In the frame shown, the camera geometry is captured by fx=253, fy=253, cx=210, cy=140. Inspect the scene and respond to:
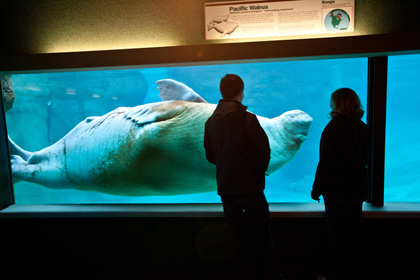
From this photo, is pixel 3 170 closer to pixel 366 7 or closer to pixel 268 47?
pixel 268 47

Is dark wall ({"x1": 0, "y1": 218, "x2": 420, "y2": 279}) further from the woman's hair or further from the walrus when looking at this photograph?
the woman's hair

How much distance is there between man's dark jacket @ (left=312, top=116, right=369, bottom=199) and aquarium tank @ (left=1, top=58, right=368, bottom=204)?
0.64 meters

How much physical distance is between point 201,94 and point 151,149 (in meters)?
0.87

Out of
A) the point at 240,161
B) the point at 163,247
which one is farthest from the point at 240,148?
the point at 163,247

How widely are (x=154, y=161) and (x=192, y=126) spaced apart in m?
0.54

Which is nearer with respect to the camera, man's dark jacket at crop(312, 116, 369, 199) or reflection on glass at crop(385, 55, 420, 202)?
man's dark jacket at crop(312, 116, 369, 199)

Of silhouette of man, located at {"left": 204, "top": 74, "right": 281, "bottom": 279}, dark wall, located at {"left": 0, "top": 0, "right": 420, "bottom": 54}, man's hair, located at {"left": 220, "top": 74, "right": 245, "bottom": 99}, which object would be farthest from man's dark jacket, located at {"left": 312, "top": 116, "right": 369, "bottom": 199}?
dark wall, located at {"left": 0, "top": 0, "right": 420, "bottom": 54}

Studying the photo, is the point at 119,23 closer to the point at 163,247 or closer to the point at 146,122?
the point at 146,122

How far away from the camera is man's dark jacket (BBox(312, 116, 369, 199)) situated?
78.1 inches

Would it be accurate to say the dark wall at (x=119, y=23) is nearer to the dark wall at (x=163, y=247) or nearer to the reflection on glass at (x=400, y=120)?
the reflection on glass at (x=400, y=120)

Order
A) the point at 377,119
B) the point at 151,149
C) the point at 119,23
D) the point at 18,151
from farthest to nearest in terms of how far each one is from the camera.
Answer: the point at 18,151
the point at 119,23
the point at 151,149
the point at 377,119

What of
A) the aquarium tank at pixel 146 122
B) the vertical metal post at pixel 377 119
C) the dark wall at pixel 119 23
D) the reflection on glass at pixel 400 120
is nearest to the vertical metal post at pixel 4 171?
the aquarium tank at pixel 146 122

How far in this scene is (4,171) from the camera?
3002mm

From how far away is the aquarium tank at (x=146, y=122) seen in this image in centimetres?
264
